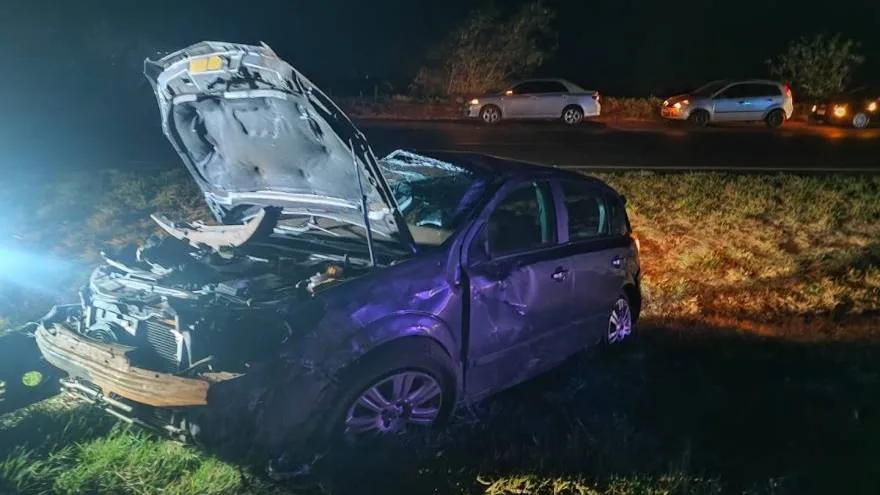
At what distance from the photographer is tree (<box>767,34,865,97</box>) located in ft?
80.8

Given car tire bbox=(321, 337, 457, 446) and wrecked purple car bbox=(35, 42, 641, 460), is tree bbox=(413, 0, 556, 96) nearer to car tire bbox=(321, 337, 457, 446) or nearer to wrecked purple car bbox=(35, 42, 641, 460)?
wrecked purple car bbox=(35, 42, 641, 460)

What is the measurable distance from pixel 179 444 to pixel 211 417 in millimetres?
480

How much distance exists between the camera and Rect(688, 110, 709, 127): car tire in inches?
820

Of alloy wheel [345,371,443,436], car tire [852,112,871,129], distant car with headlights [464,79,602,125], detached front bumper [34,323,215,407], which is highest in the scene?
distant car with headlights [464,79,602,125]

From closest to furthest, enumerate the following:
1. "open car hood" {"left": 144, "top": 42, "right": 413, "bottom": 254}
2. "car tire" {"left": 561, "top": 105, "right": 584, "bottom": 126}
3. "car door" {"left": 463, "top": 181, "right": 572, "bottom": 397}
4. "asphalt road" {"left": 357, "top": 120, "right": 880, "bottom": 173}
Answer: "open car hood" {"left": 144, "top": 42, "right": 413, "bottom": 254}, "car door" {"left": 463, "top": 181, "right": 572, "bottom": 397}, "asphalt road" {"left": 357, "top": 120, "right": 880, "bottom": 173}, "car tire" {"left": 561, "top": 105, "right": 584, "bottom": 126}

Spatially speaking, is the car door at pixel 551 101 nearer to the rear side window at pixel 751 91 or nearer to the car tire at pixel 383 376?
the rear side window at pixel 751 91

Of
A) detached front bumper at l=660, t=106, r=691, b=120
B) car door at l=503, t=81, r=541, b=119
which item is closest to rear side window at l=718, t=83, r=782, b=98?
detached front bumper at l=660, t=106, r=691, b=120

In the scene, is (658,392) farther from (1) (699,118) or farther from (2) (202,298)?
(1) (699,118)

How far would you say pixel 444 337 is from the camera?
383 centimetres

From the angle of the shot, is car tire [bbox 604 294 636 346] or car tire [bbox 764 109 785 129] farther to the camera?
car tire [bbox 764 109 785 129]

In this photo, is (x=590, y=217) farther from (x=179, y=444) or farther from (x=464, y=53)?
(x=464, y=53)

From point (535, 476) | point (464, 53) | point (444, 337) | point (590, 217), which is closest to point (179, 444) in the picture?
point (444, 337)

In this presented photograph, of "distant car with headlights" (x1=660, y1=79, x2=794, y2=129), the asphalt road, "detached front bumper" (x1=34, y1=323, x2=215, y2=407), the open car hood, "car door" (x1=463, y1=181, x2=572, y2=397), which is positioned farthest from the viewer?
"distant car with headlights" (x1=660, y1=79, x2=794, y2=129)

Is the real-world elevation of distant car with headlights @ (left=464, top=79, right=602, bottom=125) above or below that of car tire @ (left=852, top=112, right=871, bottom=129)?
above
